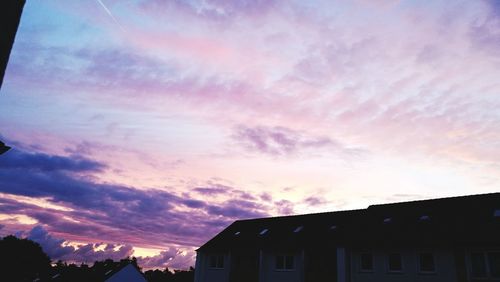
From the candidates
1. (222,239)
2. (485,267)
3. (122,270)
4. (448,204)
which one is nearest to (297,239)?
(222,239)

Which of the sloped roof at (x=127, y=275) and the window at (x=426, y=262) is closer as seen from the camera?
the window at (x=426, y=262)

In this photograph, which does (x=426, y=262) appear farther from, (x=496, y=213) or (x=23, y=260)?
(x=23, y=260)

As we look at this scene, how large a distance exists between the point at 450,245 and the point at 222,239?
21041 mm

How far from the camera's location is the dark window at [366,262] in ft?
82.6

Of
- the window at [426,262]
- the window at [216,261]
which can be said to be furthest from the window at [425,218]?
the window at [216,261]

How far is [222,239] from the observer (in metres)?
36.7

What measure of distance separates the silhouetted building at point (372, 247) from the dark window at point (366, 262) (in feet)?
0.17

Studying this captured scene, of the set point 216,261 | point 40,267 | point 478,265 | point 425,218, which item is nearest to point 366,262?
point 425,218

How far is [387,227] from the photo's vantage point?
26.2 metres

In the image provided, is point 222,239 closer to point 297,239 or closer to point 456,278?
point 297,239

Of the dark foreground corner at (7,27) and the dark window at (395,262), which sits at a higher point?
the dark foreground corner at (7,27)

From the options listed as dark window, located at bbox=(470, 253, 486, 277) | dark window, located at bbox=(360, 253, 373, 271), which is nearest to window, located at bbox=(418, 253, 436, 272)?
dark window, located at bbox=(470, 253, 486, 277)

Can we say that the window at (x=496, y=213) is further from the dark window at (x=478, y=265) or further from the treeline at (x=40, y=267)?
the treeline at (x=40, y=267)

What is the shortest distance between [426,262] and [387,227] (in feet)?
12.5
